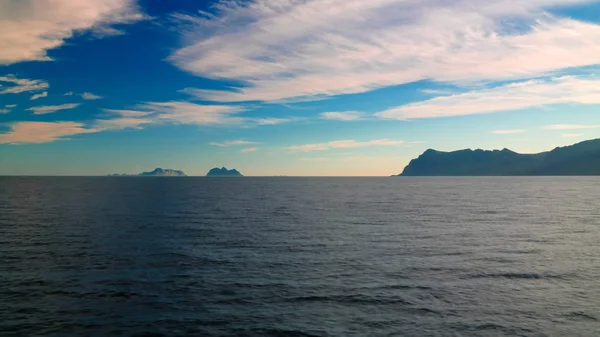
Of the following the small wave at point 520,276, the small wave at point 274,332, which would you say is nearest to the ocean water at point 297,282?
the small wave at point 274,332

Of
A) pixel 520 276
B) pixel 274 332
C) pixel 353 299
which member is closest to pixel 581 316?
pixel 520 276

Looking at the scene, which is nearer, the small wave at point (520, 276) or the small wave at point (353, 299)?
the small wave at point (353, 299)

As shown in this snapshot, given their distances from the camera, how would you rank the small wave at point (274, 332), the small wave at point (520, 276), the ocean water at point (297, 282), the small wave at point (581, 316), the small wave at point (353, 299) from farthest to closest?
the small wave at point (520, 276)
the small wave at point (353, 299)
the small wave at point (581, 316)
the ocean water at point (297, 282)
the small wave at point (274, 332)

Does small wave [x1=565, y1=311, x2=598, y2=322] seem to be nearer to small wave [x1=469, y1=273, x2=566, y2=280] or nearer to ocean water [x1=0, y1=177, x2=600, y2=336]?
ocean water [x1=0, y1=177, x2=600, y2=336]

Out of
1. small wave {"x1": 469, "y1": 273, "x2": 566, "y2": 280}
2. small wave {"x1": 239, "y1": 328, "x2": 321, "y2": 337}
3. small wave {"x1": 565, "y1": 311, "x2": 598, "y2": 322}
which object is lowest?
small wave {"x1": 565, "y1": 311, "x2": 598, "y2": 322}

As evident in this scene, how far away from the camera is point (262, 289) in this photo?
96.8ft

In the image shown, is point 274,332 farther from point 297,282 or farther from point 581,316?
point 581,316

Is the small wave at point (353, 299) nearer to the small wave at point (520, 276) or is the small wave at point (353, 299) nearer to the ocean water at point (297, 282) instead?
the ocean water at point (297, 282)

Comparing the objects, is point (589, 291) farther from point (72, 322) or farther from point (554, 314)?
point (72, 322)

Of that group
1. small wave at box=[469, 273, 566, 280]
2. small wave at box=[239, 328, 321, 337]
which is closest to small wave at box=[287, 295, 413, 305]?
small wave at box=[239, 328, 321, 337]

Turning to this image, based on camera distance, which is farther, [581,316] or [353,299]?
[353,299]

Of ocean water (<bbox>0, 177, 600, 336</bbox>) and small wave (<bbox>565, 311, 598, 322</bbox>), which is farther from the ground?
ocean water (<bbox>0, 177, 600, 336</bbox>)

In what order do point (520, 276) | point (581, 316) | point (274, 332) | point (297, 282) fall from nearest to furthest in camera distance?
point (274, 332) < point (581, 316) < point (297, 282) < point (520, 276)

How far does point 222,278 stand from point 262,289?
486 cm
